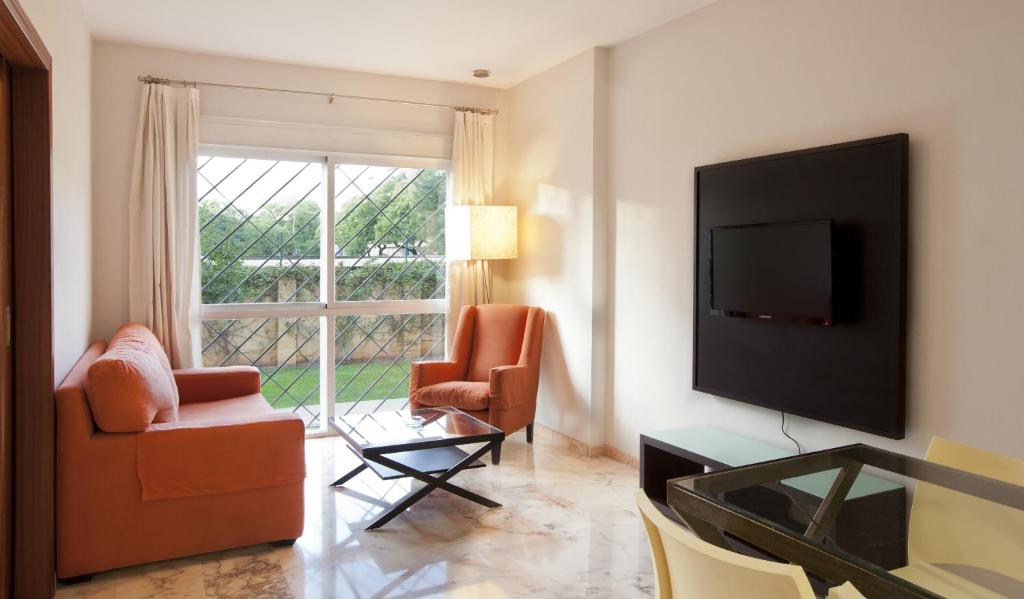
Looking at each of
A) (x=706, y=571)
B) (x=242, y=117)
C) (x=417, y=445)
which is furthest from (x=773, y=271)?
(x=242, y=117)

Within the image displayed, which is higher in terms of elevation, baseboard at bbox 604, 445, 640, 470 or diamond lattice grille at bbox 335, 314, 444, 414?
diamond lattice grille at bbox 335, 314, 444, 414

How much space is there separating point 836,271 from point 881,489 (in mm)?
1558

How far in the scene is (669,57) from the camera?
427cm

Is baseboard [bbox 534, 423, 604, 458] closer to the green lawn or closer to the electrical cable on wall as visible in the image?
the green lawn

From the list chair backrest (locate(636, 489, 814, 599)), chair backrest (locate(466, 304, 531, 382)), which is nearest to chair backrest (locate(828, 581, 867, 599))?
chair backrest (locate(636, 489, 814, 599))

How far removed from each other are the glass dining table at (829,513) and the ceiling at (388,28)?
9.44 ft

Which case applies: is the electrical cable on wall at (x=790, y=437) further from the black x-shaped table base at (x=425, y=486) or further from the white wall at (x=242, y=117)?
the white wall at (x=242, y=117)

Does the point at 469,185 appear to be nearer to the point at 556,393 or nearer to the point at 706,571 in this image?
the point at 556,393

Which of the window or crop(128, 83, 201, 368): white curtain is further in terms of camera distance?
Result: the window

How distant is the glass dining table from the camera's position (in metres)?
1.40

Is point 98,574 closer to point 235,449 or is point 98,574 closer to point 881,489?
point 235,449

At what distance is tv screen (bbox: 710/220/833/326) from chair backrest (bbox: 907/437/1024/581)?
1.34 meters

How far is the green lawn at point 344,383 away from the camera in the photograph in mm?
5461

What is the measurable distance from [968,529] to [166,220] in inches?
184
